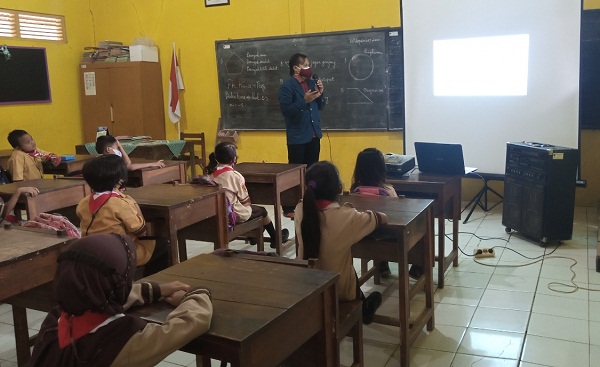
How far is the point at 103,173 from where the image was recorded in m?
2.63

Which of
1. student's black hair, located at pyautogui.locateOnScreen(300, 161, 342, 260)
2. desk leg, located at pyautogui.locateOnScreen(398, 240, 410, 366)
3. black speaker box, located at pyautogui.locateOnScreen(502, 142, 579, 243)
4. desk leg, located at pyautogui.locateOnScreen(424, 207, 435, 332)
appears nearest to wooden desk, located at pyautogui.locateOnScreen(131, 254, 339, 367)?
student's black hair, located at pyautogui.locateOnScreen(300, 161, 342, 260)

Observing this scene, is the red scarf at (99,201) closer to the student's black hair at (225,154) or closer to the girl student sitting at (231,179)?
the girl student sitting at (231,179)

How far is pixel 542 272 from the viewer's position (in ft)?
12.0

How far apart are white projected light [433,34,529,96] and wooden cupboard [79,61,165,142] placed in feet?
12.0

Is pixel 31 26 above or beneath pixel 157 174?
above

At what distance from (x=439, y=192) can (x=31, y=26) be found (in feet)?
18.4

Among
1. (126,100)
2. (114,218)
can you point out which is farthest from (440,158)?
(126,100)

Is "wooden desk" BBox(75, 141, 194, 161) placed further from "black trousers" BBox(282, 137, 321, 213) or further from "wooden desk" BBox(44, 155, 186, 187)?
"black trousers" BBox(282, 137, 321, 213)

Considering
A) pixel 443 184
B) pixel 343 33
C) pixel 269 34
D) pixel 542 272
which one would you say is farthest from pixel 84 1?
pixel 542 272

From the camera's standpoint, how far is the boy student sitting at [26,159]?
461 centimetres

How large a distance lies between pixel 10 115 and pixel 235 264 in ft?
18.8

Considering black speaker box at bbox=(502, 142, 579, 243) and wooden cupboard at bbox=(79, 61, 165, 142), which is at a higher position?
wooden cupboard at bbox=(79, 61, 165, 142)

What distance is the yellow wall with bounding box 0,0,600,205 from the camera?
607 centimetres

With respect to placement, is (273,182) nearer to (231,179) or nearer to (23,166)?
(231,179)
